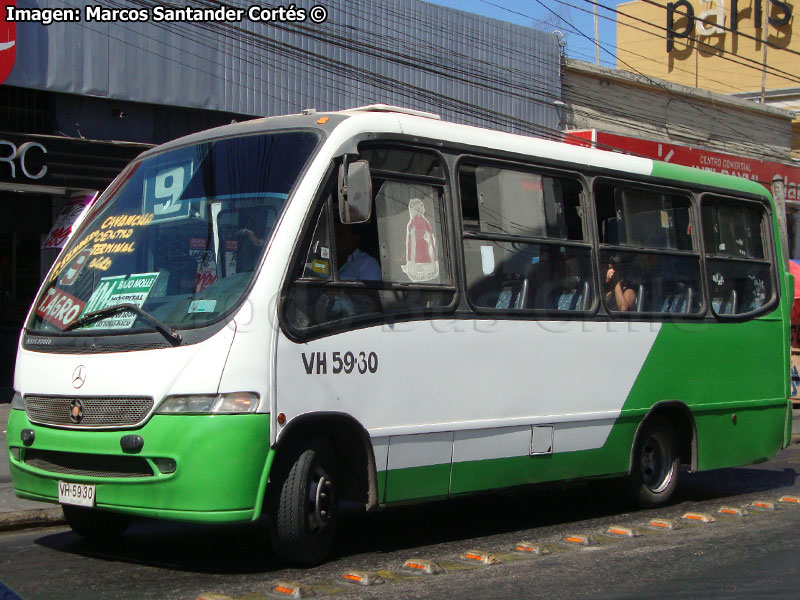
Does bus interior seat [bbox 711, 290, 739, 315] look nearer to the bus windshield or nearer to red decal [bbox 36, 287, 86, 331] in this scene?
the bus windshield

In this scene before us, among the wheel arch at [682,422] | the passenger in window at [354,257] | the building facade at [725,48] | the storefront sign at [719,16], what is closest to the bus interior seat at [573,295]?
the wheel arch at [682,422]

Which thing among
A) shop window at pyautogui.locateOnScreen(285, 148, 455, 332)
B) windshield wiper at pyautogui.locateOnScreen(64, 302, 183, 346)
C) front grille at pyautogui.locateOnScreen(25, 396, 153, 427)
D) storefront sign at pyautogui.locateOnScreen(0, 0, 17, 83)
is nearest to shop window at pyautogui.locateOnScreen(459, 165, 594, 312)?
shop window at pyautogui.locateOnScreen(285, 148, 455, 332)

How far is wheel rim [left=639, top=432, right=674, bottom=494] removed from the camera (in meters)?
9.09

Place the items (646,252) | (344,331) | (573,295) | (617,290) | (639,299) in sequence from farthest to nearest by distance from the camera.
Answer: (646,252) → (639,299) → (617,290) → (573,295) → (344,331)

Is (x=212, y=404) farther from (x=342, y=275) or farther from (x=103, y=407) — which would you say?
(x=342, y=275)

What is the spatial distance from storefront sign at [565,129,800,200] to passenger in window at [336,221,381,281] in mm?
15306

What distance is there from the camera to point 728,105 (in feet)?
89.7

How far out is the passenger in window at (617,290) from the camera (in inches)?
336

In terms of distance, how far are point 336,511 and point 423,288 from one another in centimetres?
156

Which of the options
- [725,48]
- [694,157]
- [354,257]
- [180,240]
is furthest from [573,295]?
[725,48]

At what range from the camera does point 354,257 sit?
263 inches

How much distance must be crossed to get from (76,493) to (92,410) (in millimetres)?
509

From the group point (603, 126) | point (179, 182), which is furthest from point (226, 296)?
point (603, 126)

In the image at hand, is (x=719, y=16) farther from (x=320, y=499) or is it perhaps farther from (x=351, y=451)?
(x=320, y=499)
